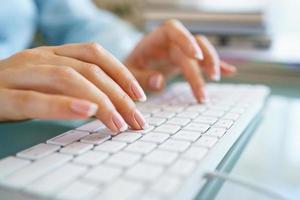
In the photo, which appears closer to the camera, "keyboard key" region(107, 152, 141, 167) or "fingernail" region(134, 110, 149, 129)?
"keyboard key" region(107, 152, 141, 167)

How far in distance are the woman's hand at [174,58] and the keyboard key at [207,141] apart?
0.67ft

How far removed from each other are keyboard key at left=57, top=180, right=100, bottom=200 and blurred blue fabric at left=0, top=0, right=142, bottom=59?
0.65m

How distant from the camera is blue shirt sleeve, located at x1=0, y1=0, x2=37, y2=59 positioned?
79 cm

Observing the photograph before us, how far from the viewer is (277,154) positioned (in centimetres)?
46

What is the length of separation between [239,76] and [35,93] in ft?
2.04

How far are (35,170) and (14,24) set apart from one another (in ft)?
1.99

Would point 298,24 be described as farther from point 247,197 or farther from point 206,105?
point 247,197

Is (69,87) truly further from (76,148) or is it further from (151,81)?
(151,81)

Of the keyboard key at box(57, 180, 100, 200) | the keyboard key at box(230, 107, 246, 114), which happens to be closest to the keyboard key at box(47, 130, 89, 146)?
the keyboard key at box(57, 180, 100, 200)

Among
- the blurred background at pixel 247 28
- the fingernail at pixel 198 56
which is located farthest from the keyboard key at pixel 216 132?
the blurred background at pixel 247 28

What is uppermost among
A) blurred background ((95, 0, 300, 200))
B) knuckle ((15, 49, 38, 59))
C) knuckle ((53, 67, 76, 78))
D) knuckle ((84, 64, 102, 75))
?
knuckle ((15, 49, 38, 59))

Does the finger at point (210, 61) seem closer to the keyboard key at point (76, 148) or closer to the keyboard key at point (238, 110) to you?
the keyboard key at point (238, 110)

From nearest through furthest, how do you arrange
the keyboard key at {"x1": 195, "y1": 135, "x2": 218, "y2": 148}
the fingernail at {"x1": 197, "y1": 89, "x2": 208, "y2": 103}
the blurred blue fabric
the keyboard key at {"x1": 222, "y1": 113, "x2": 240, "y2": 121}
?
1. the keyboard key at {"x1": 195, "y1": 135, "x2": 218, "y2": 148}
2. the keyboard key at {"x1": 222, "y1": 113, "x2": 240, "y2": 121}
3. the fingernail at {"x1": 197, "y1": 89, "x2": 208, "y2": 103}
4. the blurred blue fabric

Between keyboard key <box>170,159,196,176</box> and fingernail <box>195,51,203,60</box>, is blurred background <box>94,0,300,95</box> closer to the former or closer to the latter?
fingernail <box>195,51,203,60</box>
